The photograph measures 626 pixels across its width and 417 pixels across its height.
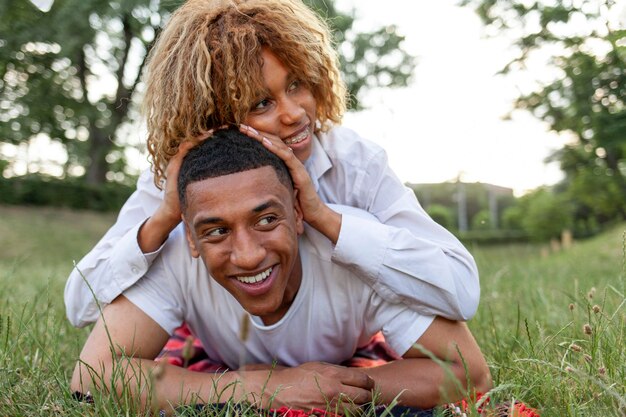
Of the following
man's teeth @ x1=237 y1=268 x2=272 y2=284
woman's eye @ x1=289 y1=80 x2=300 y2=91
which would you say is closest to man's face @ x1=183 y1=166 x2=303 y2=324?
man's teeth @ x1=237 y1=268 x2=272 y2=284

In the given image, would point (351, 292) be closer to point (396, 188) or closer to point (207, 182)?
point (396, 188)

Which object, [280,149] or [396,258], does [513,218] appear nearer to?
[396,258]

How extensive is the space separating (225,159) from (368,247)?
1.98 feet

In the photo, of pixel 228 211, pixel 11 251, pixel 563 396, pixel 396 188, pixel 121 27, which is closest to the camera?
pixel 563 396

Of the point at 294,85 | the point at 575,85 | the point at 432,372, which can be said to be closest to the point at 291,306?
the point at 432,372

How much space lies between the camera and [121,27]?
19.2 meters

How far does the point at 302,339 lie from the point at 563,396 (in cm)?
105

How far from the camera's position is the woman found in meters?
2.54

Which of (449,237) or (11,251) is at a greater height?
(449,237)

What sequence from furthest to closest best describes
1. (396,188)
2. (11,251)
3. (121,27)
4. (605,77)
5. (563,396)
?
(121,27) < (11,251) < (605,77) < (396,188) < (563,396)

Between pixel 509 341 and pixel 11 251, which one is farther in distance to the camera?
pixel 11 251

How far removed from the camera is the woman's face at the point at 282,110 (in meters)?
2.67

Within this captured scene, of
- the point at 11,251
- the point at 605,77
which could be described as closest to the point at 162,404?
the point at 605,77

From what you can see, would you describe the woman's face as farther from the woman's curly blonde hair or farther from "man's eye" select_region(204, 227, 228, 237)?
"man's eye" select_region(204, 227, 228, 237)
